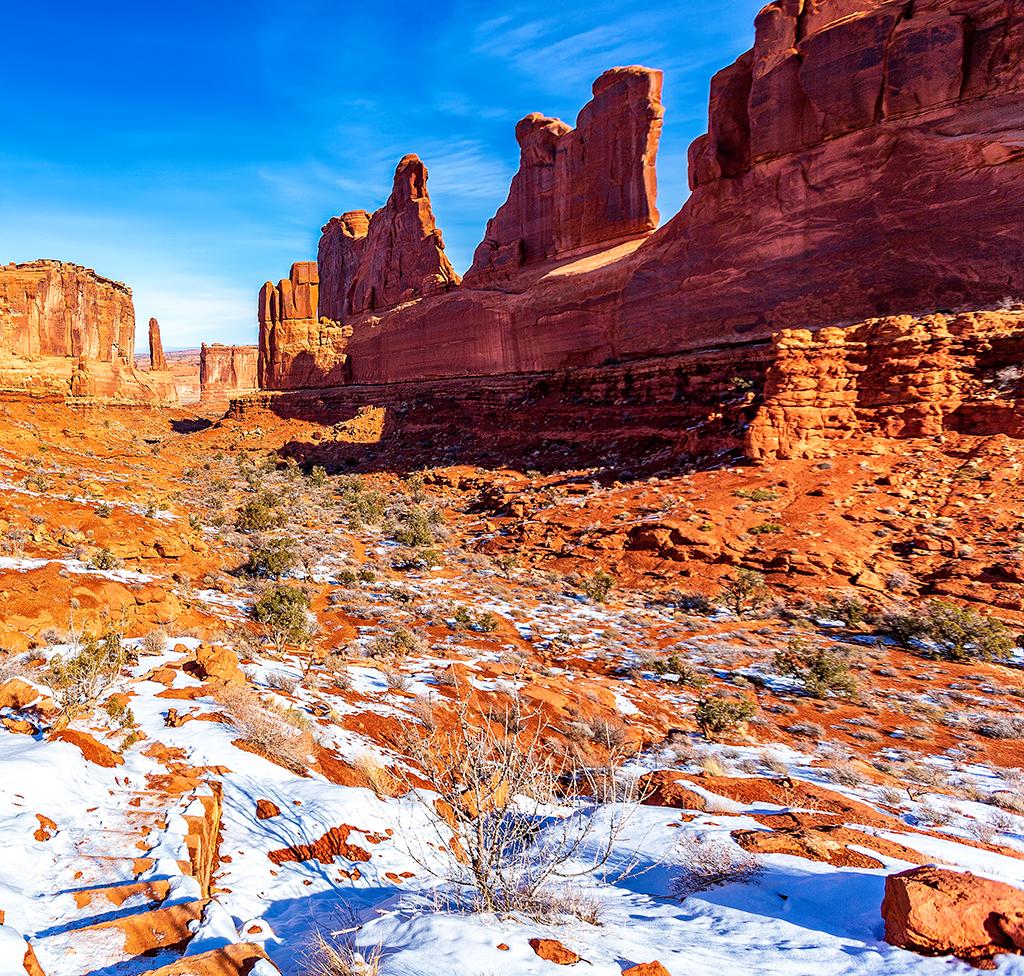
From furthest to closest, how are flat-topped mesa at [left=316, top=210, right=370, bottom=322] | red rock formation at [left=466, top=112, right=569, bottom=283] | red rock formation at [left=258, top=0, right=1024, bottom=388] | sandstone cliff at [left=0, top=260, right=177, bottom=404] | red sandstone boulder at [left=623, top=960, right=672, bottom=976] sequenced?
flat-topped mesa at [left=316, top=210, right=370, bottom=322] → sandstone cliff at [left=0, top=260, right=177, bottom=404] → red rock formation at [left=466, top=112, right=569, bottom=283] → red rock formation at [left=258, top=0, right=1024, bottom=388] → red sandstone boulder at [left=623, top=960, right=672, bottom=976]

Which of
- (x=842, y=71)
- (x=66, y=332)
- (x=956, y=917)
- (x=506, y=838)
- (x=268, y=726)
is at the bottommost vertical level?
(x=268, y=726)

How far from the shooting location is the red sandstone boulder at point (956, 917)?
1.96m

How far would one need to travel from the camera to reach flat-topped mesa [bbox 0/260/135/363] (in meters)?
45.7

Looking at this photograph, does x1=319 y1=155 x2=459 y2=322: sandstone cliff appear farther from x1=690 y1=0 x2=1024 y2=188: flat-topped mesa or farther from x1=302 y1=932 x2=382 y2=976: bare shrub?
x1=302 y1=932 x2=382 y2=976: bare shrub

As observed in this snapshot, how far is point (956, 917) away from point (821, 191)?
79.9 feet

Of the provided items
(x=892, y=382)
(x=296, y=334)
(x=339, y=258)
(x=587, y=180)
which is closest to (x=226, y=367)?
(x=339, y=258)

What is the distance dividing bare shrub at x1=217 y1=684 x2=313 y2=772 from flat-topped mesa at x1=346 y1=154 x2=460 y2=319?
3998cm

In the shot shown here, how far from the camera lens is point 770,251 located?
69.9ft

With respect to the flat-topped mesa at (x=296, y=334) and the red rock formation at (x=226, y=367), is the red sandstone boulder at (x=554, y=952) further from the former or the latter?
the red rock formation at (x=226, y=367)

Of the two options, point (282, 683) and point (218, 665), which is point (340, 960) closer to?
point (282, 683)

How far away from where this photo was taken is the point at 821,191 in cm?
2017

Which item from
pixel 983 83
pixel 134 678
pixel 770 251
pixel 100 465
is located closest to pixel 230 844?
pixel 134 678

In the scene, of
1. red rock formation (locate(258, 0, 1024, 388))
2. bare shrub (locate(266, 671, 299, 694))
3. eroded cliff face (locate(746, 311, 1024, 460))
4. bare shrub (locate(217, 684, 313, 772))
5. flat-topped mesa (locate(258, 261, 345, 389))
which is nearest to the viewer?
bare shrub (locate(217, 684, 313, 772))

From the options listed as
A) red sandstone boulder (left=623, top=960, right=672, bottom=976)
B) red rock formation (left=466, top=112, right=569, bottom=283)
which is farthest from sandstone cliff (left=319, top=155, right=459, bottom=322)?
red sandstone boulder (left=623, top=960, right=672, bottom=976)
